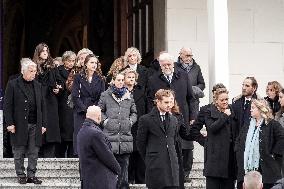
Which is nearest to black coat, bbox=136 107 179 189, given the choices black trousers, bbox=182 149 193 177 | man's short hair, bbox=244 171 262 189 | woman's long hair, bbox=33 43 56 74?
black trousers, bbox=182 149 193 177

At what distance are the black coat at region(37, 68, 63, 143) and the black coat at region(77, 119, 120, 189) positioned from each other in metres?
3.07

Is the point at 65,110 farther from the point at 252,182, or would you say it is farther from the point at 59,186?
the point at 252,182

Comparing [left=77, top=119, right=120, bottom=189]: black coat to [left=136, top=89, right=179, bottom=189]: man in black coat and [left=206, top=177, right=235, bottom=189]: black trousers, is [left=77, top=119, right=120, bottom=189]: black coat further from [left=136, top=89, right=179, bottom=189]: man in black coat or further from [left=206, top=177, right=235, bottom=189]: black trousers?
[left=206, top=177, right=235, bottom=189]: black trousers

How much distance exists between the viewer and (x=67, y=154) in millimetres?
14680

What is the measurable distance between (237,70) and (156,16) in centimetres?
193

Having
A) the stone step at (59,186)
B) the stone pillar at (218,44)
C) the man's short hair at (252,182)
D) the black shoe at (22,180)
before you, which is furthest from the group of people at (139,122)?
the man's short hair at (252,182)

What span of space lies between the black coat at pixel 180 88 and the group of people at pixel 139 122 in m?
0.01

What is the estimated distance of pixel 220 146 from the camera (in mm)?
11453

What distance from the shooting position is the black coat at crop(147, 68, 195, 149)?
12.7 m

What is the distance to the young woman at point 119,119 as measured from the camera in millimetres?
12039

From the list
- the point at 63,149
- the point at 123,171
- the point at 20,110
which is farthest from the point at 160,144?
the point at 63,149

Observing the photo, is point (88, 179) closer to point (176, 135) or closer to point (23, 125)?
point (176, 135)

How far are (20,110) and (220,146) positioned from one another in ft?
10.1

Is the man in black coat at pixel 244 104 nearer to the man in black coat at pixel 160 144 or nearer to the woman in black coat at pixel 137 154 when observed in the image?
the man in black coat at pixel 160 144
